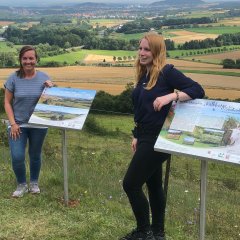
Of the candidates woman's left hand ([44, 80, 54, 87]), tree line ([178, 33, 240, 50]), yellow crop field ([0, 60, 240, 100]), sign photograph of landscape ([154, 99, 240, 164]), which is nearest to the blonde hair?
sign photograph of landscape ([154, 99, 240, 164])

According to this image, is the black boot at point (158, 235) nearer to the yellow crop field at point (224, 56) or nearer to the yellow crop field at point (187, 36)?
Answer: the yellow crop field at point (224, 56)

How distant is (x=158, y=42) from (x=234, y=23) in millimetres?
49511

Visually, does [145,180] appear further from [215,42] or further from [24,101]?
[215,42]

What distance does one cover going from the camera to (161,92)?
3.41 metres

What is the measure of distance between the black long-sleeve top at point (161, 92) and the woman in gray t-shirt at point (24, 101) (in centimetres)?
161

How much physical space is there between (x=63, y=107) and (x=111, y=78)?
28.1 meters

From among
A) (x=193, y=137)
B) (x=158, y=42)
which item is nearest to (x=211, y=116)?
(x=193, y=137)

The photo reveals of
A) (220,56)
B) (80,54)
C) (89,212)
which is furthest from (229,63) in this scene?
(89,212)

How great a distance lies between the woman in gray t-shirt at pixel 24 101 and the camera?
4.73 meters

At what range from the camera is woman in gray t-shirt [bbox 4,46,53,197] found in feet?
15.5

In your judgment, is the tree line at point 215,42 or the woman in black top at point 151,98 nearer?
the woman in black top at point 151,98

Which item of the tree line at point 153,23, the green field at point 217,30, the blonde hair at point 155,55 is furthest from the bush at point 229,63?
the blonde hair at point 155,55

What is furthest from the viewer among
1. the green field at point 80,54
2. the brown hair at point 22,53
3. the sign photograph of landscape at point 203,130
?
the green field at point 80,54

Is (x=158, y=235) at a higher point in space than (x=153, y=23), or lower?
higher
